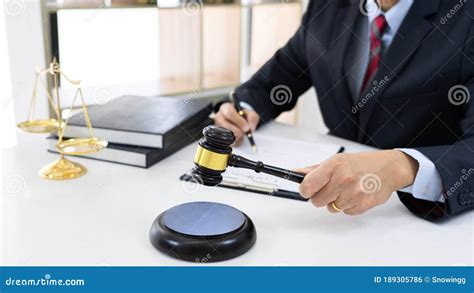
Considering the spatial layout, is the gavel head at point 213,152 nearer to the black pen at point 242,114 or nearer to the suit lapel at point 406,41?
the black pen at point 242,114

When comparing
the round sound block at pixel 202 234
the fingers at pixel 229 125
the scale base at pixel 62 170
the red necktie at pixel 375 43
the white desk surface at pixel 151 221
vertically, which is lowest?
the white desk surface at pixel 151 221

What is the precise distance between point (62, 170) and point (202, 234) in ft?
1.77

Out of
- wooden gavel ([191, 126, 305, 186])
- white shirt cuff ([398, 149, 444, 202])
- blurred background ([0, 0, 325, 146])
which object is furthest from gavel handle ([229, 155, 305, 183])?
blurred background ([0, 0, 325, 146])

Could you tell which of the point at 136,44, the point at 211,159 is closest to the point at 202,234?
the point at 211,159

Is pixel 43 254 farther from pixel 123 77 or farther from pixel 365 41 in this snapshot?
pixel 123 77

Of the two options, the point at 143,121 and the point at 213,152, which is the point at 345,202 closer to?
the point at 213,152

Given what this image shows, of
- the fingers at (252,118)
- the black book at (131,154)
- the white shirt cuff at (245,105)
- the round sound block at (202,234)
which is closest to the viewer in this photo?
the round sound block at (202,234)

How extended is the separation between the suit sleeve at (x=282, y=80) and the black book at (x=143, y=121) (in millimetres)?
240

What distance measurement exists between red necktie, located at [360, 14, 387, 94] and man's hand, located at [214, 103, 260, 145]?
1.35 feet

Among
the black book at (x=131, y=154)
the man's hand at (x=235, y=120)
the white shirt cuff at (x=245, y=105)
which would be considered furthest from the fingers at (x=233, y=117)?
the black book at (x=131, y=154)

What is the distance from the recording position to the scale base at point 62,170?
127cm

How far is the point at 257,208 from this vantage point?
1.14 meters

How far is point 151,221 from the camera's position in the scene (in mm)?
1057

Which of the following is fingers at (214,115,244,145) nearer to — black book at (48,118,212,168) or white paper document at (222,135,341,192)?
white paper document at (222,135,341,192)
